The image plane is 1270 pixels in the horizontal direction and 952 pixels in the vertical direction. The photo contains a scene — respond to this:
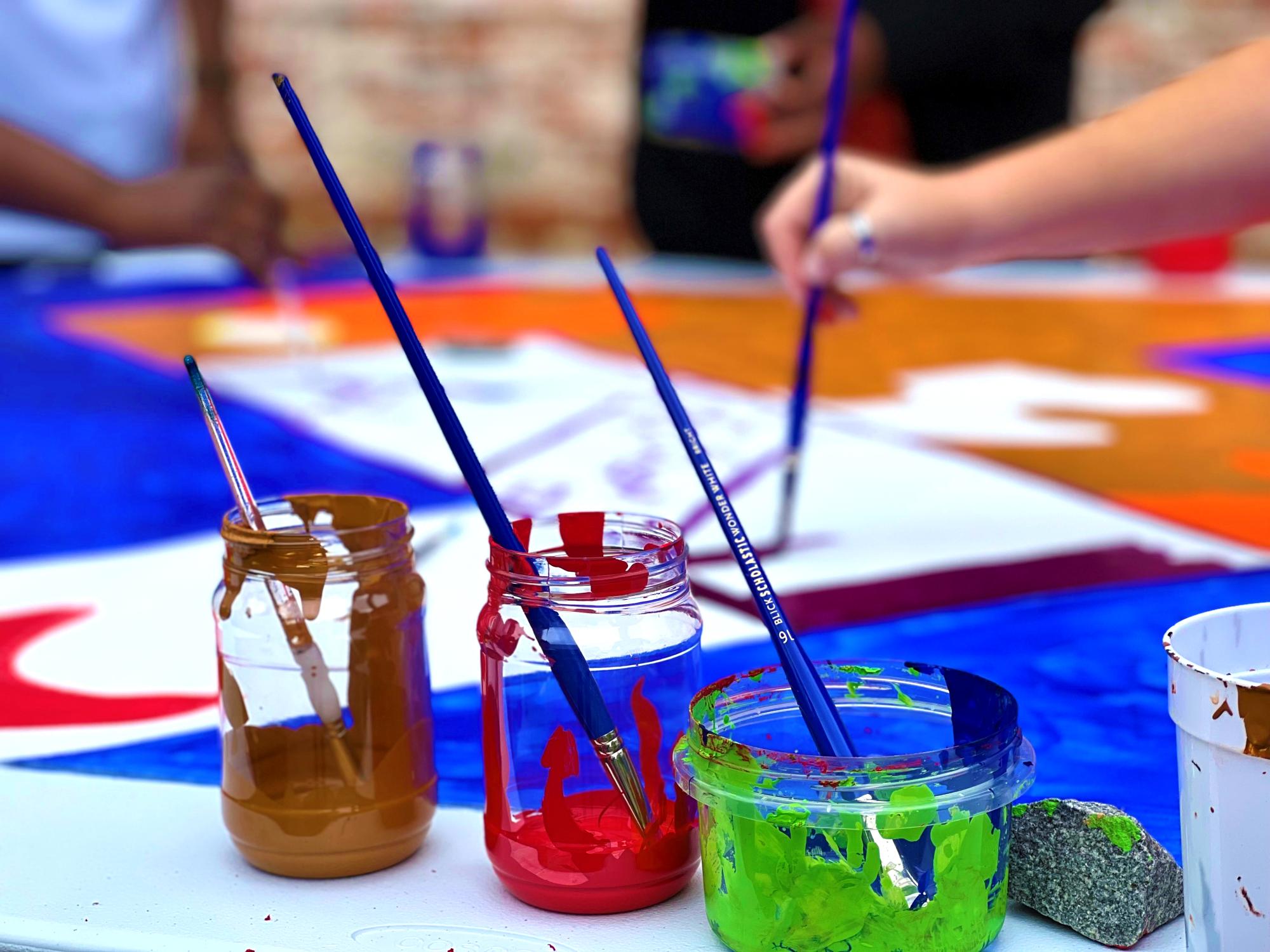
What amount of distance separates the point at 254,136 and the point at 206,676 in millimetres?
3670

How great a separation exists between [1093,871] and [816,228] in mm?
750

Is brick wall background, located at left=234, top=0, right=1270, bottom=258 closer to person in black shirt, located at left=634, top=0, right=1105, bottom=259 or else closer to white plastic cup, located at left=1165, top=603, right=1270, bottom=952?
person in black shirt, located at left=634, top=0, right=1105, bottom=259

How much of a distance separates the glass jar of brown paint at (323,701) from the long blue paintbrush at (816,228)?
0.55 metres

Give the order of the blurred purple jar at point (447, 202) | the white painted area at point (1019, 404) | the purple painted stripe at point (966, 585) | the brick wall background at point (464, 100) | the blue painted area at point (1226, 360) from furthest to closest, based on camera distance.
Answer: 1. the brick wall background at point (464, 100)
2. the blurred purple jar at point (447, 202)
3. the blue painted area at point (1226, 360)
4. the white painted area at point (1019, 404)
5. the purple painted stripe at point (966, 585)

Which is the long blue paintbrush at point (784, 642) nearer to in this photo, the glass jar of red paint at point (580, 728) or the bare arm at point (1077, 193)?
the glass jar of red paint at point (580, 728)

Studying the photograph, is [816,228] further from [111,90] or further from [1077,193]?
[111,90]

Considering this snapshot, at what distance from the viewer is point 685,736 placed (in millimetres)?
599

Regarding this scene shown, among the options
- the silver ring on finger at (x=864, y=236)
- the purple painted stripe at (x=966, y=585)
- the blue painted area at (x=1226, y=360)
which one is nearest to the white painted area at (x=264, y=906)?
the purple painted stripe at (x=966, y=585)

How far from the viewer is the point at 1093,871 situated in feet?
1.92

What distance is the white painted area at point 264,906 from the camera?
59 cm

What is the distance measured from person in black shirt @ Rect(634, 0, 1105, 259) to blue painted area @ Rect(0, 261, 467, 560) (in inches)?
49.3

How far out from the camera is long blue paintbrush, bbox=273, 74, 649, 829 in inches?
23.9

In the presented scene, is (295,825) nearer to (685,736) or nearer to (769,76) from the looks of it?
(685,736)

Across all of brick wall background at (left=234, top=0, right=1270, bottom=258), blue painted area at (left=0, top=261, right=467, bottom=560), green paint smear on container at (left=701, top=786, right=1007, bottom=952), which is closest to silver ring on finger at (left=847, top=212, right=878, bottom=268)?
blue painted area at (left=0, top=261, right=467, bottom=560)
